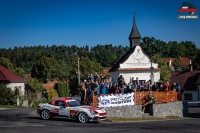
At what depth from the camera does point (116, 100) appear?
83.7ft

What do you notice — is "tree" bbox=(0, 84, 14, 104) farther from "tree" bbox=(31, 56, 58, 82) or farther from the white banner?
"tree" bbox=(31, 56, 58, 82)

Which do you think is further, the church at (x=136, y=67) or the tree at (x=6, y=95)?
the church at (x=136, y=67)

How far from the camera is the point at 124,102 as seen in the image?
26.0 meters

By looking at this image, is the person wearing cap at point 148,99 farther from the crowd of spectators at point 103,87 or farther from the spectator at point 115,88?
the spectator at point 115,88

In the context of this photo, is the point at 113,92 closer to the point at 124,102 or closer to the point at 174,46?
the point at 124,102

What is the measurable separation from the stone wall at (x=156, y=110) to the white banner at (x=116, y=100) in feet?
0.96

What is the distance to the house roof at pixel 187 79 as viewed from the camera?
65.8 metres

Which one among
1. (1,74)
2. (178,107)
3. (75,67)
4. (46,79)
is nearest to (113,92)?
(178,107)

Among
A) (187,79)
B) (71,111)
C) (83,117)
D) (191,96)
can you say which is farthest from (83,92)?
(187,79)

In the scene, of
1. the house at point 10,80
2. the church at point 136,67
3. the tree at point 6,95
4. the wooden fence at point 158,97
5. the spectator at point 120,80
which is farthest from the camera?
the church at point 136,67

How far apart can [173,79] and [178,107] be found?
42029 mm

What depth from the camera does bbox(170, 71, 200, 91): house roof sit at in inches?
2591

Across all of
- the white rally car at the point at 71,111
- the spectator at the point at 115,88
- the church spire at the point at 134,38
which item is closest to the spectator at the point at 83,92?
the white rally car at the point at 71,111

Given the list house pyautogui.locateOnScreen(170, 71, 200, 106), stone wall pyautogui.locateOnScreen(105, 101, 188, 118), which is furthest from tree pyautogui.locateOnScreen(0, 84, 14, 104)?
house pyautogui.locateOnScreen(170, 71, 200, 106)
